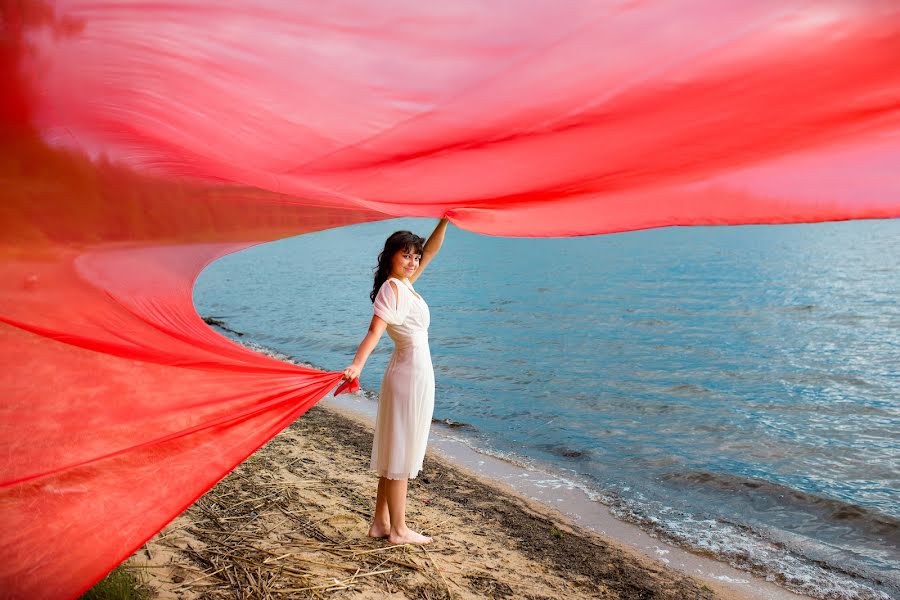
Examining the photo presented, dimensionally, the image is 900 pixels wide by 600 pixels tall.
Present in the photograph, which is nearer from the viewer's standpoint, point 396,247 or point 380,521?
point 396,247

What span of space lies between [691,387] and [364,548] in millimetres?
8041

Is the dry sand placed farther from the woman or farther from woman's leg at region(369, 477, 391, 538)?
the woman

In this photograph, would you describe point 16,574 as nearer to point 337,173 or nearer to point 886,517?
point 337,173

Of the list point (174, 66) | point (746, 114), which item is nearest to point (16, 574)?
point (174, 66)

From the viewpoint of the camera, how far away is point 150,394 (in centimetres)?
304

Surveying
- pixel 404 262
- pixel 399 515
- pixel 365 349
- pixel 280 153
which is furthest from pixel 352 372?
pixel 399 515

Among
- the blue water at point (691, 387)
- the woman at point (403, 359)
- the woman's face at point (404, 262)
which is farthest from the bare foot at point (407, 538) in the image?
the blue water at point (691, 387)

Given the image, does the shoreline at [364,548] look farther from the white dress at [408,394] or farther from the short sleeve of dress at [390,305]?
the short sleeve of dress at [390,305]

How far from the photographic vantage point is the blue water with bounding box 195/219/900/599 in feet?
20.8

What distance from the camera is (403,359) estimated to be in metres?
3.87

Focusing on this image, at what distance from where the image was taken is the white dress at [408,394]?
3848 mm

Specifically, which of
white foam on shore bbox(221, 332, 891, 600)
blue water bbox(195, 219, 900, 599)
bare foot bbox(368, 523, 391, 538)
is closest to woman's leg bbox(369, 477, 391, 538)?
bare foot bbox(368, 523, 391, 538)

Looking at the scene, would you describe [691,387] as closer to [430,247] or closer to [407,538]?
[407,538]

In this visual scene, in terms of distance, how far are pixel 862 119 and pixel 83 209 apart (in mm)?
2662
